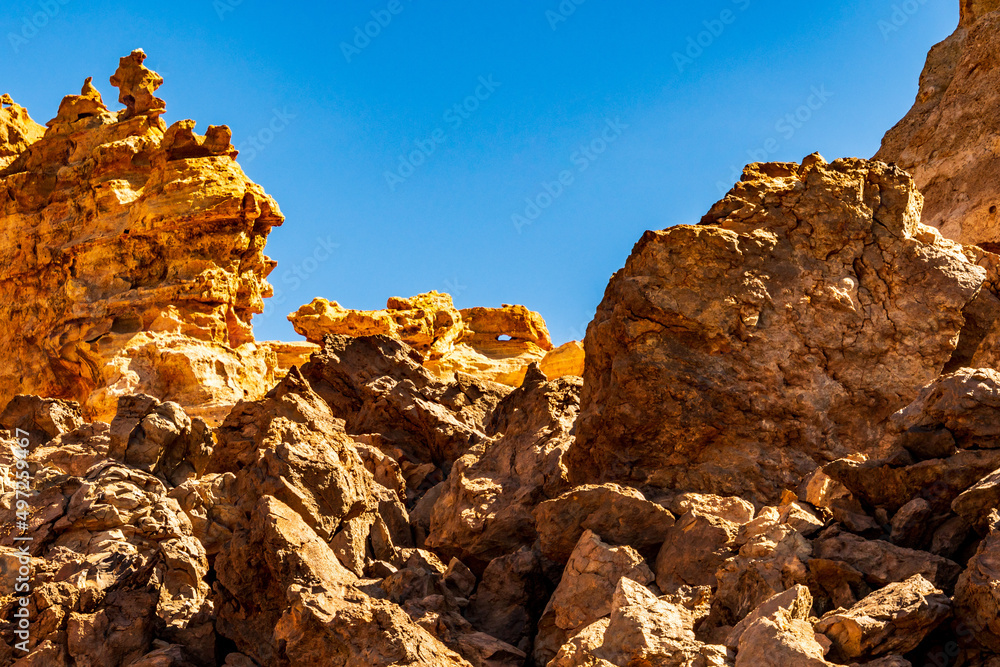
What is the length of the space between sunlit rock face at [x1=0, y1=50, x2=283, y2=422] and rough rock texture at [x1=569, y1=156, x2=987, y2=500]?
1474 centimetres

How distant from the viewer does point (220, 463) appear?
1173 centimetres

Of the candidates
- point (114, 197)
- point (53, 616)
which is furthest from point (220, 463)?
point (114, 197)

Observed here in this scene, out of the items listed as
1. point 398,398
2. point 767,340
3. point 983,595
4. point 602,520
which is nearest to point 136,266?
point 398,398

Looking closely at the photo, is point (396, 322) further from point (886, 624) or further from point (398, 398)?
point (886, 624)

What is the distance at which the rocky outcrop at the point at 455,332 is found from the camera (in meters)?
28.2

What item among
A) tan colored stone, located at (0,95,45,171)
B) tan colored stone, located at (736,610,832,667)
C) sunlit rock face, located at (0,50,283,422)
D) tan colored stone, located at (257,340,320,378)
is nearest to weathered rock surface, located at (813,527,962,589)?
tan colored stone, located at (736,610,832,667)

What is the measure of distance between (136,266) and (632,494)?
20053 millimetres

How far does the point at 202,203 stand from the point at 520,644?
19.4 meters

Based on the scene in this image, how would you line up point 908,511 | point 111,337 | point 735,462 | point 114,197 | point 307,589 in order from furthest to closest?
point 114,197 < point 111,337 < point 735,462 < point 307,589 < point 908,511

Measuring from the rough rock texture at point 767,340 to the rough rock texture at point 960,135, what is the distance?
17.7 feet

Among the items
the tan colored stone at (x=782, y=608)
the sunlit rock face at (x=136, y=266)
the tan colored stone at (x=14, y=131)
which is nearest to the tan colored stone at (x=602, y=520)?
the tan colored stone at (x=782, y=608)

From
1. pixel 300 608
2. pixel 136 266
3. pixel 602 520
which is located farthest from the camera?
pixel 136 266

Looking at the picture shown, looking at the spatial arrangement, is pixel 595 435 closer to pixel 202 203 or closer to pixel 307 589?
pixel 307 589

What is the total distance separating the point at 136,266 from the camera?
80.3 feet
